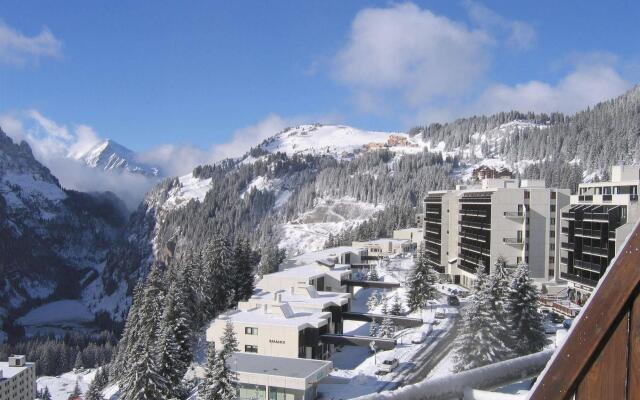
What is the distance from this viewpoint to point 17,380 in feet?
225

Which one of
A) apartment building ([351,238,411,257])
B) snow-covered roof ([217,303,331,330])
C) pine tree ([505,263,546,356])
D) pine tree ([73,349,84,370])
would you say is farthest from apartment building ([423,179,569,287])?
pine tree ([73,349,84,370])

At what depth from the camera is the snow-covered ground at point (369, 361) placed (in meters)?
31.6

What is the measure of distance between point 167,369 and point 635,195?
34.6 m

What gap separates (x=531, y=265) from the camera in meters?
51.2

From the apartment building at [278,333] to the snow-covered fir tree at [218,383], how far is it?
1091 cm

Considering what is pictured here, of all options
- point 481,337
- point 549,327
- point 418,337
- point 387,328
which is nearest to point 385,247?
point 387,328

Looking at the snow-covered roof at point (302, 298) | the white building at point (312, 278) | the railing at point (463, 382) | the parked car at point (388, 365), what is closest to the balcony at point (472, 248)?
the white building at point (312, 278)

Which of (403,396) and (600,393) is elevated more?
(600,393)

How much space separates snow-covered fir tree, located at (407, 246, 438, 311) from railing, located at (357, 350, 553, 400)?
4497cm

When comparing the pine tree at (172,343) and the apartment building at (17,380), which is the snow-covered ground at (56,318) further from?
the pine tree at (172,343)

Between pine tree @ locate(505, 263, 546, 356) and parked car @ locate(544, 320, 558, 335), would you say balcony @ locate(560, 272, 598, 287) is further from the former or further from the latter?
pine tree @ locate(505, 263, 546, 356)

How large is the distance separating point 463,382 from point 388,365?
33220 millimetres

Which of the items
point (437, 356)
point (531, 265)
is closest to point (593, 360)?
point (437, 356)

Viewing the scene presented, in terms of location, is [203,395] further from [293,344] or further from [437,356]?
[437,356]
